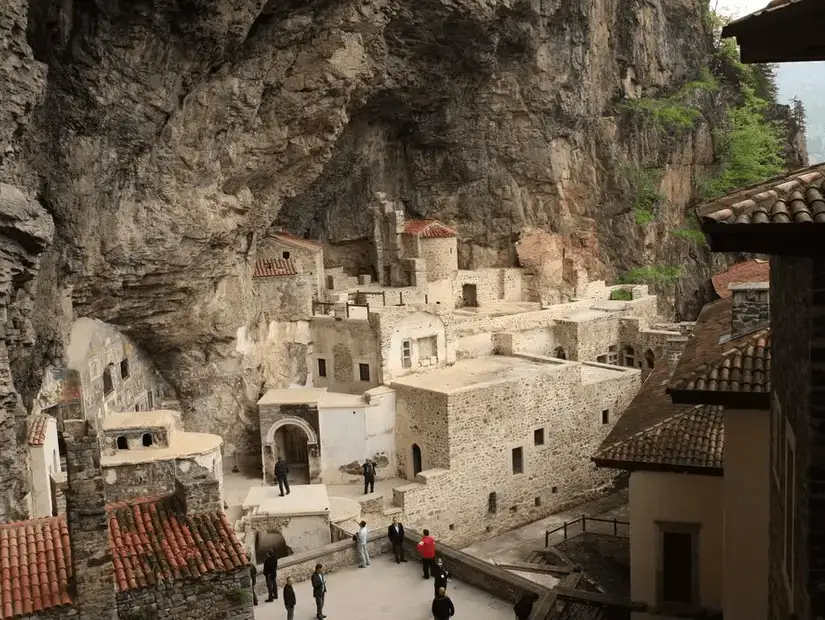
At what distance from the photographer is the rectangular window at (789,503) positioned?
6334mm

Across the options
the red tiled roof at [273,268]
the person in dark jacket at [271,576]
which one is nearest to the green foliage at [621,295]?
the red tiled roof at [273,268]

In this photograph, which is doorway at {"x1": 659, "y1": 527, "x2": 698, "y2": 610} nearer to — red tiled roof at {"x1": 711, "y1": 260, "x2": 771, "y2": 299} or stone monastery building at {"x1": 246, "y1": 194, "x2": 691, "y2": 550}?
stone monastery building at {"x1": 246, "y1": 194, "x2": 691, "y2": 550}

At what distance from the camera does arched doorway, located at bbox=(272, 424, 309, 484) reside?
88.1ft

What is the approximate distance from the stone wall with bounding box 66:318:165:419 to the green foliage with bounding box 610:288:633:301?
22.9 metres

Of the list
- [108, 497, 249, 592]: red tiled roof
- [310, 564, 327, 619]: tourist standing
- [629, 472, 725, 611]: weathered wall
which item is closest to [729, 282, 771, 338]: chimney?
[629, 472, 725, 611]: weathered wall

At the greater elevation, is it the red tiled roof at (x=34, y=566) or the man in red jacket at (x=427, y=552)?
the red tiled roof at (x=34, y=566)

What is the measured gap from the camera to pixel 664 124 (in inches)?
1754

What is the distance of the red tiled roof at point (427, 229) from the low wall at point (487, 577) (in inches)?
864

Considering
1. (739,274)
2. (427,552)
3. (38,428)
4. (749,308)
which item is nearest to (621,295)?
(739,274)

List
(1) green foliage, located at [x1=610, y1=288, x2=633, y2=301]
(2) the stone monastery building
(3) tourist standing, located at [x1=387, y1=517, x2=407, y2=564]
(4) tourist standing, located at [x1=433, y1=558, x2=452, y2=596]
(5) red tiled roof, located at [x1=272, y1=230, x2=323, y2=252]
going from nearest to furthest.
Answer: (4) tourist standing, located at [x1=433, y1=558, x2=452, y2=596], (3) tourist standing, located at [x1=387, y1=517, x2=407, y2=564], (2) the stone monastery building, (5) red tiled roof, located at [x1=272, y1=230, x2=323, y2=252], (1) green foliage, located at [x1=610, y1=288, x2=633, y2=301]

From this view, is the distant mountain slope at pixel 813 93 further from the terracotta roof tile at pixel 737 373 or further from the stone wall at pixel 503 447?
the terracotta roof tile at pixel 737 373

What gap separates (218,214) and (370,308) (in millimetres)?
7006

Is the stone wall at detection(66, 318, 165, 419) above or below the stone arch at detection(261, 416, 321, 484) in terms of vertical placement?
above

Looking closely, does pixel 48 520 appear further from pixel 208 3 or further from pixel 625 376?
pixel 625 376
